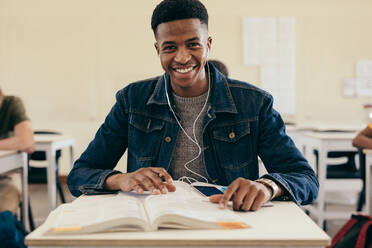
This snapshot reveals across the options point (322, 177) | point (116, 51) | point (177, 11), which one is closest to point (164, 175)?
point (177, 11)

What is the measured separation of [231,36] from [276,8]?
700 mm

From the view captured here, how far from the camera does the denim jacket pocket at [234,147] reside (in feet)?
4.39

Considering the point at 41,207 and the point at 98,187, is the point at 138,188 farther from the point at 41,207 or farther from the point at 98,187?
the point at 41,207

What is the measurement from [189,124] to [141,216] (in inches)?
25.9

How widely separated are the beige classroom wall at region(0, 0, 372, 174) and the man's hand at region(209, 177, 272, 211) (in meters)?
4.27

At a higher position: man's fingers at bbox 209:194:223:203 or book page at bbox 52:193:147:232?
book page at bbox 52:193:147:232

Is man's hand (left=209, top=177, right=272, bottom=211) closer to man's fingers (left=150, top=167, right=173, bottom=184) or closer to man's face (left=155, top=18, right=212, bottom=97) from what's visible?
man's fingers (left=150, top=167, right=173, bottom=184)

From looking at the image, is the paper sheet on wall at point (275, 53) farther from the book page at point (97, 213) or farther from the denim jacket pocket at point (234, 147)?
the book page at point (97, 213)

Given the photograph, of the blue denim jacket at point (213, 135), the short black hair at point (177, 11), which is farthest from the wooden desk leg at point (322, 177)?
the short black hair at point (177, 11)

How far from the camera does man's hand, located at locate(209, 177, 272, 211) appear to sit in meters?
0.90

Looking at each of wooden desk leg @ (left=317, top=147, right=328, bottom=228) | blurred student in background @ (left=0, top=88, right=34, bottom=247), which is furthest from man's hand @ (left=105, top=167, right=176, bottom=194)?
wooden desk leg @ (left=317, top=147, right=328, bottom=228)

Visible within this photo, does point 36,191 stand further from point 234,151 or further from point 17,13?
point 234,151

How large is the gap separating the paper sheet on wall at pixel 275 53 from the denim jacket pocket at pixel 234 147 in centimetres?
393

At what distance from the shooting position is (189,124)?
139 centimetres
